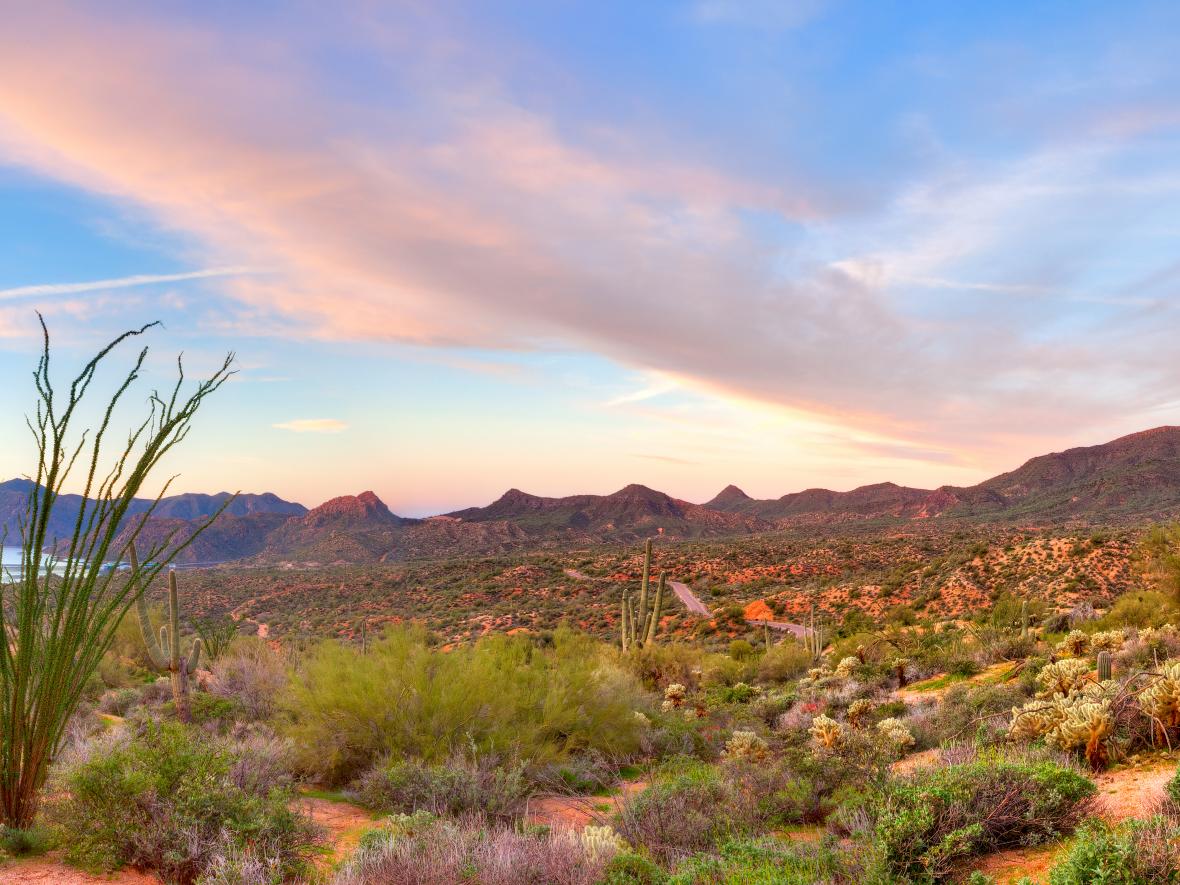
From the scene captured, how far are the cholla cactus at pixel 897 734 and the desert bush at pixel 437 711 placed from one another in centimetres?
364

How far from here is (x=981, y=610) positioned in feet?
95.6

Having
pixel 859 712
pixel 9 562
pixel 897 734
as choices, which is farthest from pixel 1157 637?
pixel 9 562

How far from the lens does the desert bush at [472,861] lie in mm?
5137

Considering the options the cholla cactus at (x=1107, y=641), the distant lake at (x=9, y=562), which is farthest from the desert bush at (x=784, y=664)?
the distant lake at (x=9, y=562)

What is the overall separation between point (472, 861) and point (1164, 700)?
6929 millimetres

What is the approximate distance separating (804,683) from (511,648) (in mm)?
8324

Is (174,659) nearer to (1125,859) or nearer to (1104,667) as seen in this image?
(1125,859)

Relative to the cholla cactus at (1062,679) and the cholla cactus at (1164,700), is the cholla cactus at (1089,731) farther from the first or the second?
the cholla cactus at (1062,679)

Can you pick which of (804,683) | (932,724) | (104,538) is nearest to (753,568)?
(804,683)

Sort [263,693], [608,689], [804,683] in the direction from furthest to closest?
[804,683]
[263,693]
[608,689]

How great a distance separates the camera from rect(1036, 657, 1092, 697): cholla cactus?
9023 mm

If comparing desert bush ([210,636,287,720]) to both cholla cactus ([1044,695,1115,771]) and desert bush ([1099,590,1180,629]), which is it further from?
desert bush ([1099,590,1180,629])

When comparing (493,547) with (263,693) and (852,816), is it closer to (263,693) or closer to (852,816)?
(263,693)

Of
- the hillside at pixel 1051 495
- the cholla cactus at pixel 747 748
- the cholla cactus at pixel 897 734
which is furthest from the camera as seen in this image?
the hillside at pixel 1051 495
